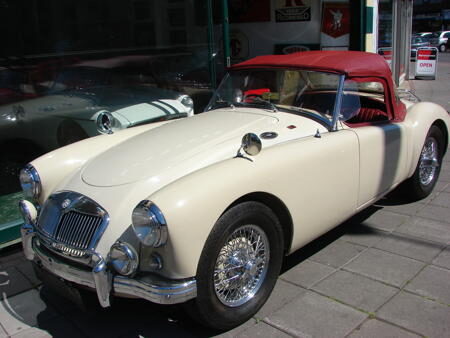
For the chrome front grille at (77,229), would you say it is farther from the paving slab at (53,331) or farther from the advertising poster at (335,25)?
the advertising poster at (335,25)

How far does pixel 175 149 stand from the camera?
3.15m

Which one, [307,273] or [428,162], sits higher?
[428,162]

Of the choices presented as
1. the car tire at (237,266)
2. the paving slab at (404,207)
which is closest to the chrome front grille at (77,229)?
the car tire at (237,266)

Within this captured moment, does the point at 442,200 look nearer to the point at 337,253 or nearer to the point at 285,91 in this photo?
the point at 337,253

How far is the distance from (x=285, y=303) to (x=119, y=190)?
1.29 m


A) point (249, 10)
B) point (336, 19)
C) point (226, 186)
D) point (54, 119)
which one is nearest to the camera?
point (226, 186)

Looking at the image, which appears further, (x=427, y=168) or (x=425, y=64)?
(x=425, y=64)

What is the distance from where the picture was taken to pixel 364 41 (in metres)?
8.73

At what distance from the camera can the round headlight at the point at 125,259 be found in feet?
7.91

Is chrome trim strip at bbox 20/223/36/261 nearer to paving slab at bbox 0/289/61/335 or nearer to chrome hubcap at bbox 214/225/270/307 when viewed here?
paving slab at bbox 0/289/61/335

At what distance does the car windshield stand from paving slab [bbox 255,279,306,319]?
1.29 m

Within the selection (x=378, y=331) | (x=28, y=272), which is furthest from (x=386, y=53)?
(x=28, y=272)

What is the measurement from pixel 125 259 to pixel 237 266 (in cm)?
68

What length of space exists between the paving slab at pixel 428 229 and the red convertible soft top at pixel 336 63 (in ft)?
4.41
